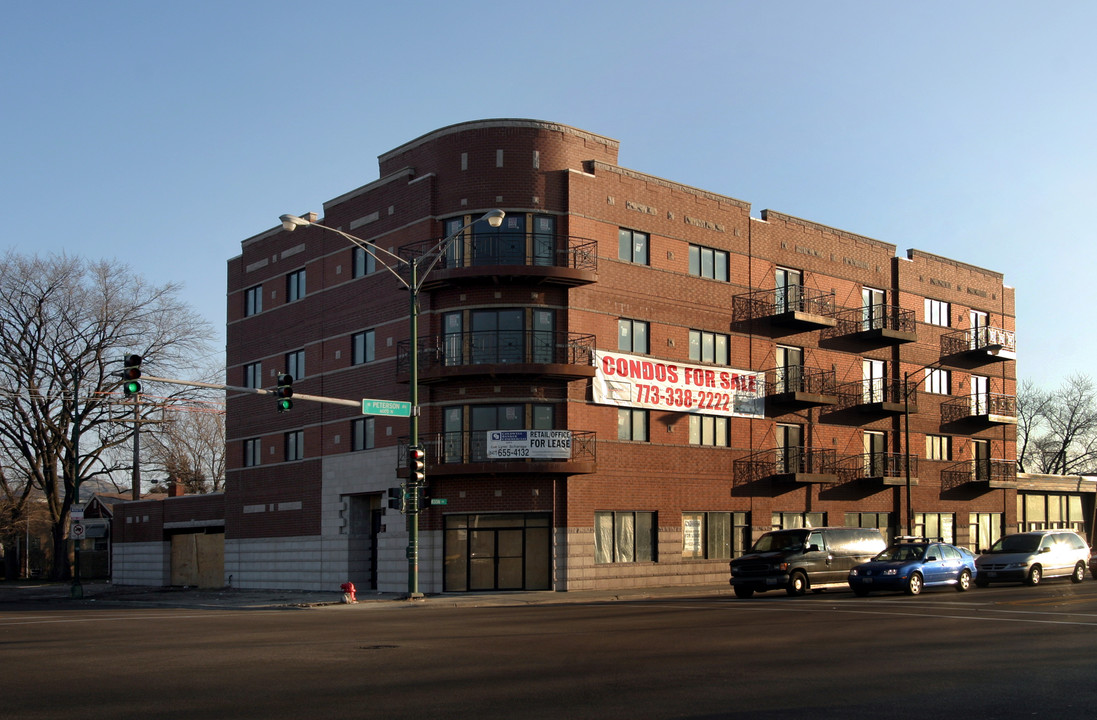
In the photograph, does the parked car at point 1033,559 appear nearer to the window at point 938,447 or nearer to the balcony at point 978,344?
the window at point 938,447

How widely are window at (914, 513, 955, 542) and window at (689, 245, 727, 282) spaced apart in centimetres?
1578

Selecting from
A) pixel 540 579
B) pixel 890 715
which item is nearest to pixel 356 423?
pixel 540 579

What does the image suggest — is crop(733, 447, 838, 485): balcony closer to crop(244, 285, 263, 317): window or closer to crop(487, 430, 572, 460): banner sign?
crop(487, 430, 572, 460): banner sign

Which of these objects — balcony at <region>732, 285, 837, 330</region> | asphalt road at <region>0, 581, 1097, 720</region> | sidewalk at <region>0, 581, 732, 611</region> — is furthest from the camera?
balcony at <region>732, 285, 837, 330</region>

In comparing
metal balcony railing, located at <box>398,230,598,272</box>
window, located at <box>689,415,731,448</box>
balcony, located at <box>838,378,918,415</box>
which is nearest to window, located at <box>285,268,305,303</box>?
metal balcony railing, located at <box>398,230,598,272</box>

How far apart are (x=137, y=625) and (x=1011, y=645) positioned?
17.4 meters

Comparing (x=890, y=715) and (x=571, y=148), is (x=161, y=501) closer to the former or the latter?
(x=571, y=148)

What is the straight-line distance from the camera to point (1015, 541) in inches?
1280

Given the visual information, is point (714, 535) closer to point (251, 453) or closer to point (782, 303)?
point (782, 303)

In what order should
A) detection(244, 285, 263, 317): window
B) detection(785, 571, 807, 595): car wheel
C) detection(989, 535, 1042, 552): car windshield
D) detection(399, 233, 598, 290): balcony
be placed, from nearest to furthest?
detection(785, 571, 807, 595): car wheel, detection(989, 535, 1042, 552): car windshield, detection(399, 233, 598, 290): balcony, detection(244, 285, 263, 317): window

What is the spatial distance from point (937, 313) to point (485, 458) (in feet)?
87.6

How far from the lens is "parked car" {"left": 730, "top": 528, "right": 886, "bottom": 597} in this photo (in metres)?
29.2

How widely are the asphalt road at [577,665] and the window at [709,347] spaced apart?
1732 centimetres

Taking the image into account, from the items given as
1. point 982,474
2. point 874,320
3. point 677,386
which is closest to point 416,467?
point 677,386
